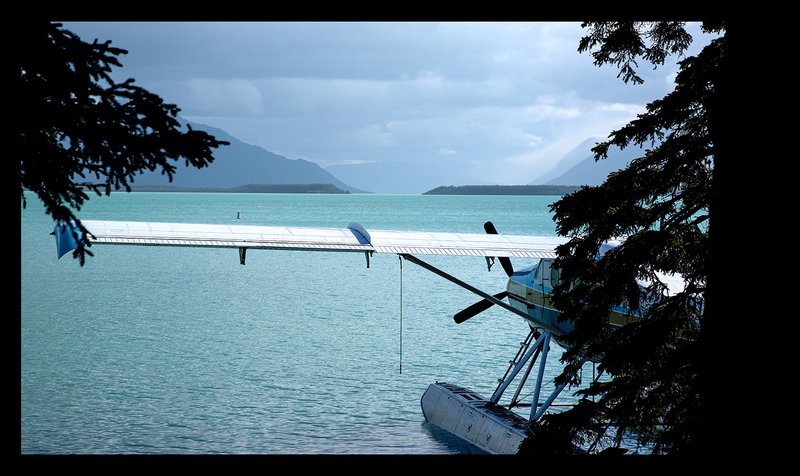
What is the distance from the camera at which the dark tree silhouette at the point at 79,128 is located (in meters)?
2.35

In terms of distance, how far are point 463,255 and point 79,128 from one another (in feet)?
25.4

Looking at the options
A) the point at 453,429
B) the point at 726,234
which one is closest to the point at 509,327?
the point at 453,429

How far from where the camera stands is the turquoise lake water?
12758mm

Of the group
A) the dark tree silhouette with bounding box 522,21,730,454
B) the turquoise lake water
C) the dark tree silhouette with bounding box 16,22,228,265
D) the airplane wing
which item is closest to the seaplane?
the airplane wing

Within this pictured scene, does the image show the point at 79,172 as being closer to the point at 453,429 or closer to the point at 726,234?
the point at 726,234

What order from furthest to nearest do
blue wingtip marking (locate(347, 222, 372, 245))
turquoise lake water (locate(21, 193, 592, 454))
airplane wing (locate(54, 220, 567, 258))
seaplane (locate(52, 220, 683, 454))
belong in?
turquoise lake water (locate(21, 193, 592, 454)), blue wingtip marking (locate(347, 222, 372, 245)), seaplane (locate(52, 220, 683, 454)), airplane wing (locate(54, 220, 567, 258))

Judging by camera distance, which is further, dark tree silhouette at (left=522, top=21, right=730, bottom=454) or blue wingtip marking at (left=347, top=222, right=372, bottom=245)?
blue wingtip marking at (left=347, top=222, right=372, bottom=245)

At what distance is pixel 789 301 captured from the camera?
2299 mm

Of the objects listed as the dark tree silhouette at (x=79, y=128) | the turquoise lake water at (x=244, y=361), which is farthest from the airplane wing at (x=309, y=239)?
the dark tree silhouette at (x=79, y=128)

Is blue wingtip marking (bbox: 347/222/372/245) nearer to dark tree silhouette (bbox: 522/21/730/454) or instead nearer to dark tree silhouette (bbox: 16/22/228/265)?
dark tree silhouette (bbox: 522/21/730/454)

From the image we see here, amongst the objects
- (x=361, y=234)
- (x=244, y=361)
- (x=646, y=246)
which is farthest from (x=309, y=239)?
(x=244, y=361)

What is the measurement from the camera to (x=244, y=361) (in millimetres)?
19453

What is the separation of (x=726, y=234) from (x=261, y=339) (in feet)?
69.5

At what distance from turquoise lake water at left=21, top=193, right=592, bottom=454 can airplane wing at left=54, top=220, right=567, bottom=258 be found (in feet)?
9.44
